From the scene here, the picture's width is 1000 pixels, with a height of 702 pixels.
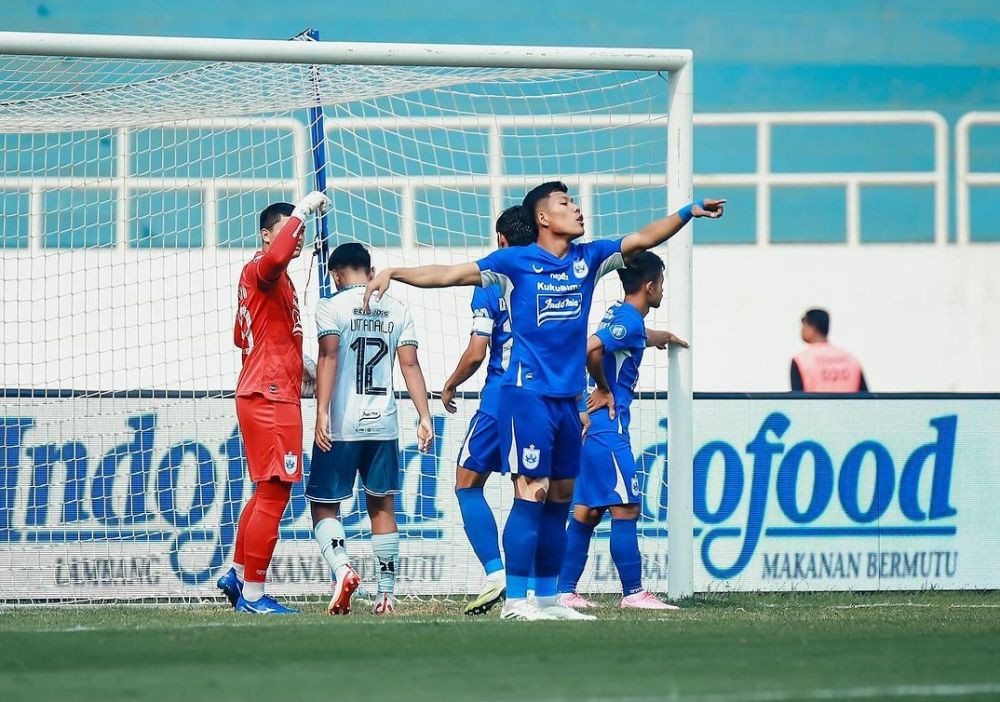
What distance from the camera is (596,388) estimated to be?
7102mm

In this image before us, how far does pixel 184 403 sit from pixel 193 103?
171 cm

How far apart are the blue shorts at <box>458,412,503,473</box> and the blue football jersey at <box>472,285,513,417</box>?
103 mm

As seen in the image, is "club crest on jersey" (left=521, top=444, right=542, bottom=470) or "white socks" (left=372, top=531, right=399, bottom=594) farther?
"white socks" (left=372, top=531, right=399, bottom=594)

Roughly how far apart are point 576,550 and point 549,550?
46.5 inches

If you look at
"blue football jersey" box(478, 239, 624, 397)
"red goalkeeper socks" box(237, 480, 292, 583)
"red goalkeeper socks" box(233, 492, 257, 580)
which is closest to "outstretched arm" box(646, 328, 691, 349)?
"blue football jersey" box(478, 239, 624, 397)

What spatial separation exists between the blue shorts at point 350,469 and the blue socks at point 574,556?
3.00 ft

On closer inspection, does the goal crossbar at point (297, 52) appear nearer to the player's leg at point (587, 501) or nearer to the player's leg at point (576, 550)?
the player's leg at point (587, 501)

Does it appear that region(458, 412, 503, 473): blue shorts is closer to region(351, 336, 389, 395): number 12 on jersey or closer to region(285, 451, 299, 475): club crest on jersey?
region(351, 336, 389, 395): number 12 on jersey

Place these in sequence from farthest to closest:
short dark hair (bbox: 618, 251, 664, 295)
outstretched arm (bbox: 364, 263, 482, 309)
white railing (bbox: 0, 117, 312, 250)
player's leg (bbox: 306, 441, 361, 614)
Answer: white railing (bbox: 0, 117, 312, 250) → short dark hair (bbox: 618, 251, 664, 295) → player's leg (bbox: 306, 441, 361, 614) → outstretched arm (bbox: 364, 263, 482, 309)

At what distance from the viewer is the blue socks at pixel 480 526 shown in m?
6.89

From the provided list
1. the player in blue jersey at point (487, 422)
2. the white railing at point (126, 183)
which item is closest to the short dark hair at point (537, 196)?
the player in blue jersey at point (487, 422)

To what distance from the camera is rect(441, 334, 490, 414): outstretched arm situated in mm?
7074

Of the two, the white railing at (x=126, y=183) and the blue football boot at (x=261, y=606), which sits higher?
the white railing at (x=126, y=183)

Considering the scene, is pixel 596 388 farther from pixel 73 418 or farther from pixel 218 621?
pixel 73 418
